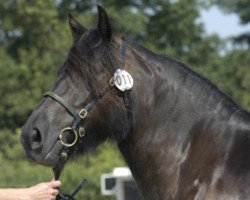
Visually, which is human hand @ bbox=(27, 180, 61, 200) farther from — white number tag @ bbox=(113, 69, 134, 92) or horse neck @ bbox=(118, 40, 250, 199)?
white number tag @ bbox=(113, 69, 134, 92)

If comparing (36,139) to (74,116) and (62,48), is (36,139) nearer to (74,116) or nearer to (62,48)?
(74,116)

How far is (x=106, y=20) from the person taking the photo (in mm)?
3930

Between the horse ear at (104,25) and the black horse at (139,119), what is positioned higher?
the horse ear at (104,25)

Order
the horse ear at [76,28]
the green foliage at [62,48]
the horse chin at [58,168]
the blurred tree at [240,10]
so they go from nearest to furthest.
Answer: the horse chin at [58,168], the horse ear at [76,28], the green foliage at [62,48], the blurred tree at [240,10]

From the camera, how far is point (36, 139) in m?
3.90

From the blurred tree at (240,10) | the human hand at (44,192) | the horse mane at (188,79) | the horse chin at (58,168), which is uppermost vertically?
the horse mane at (188,79)

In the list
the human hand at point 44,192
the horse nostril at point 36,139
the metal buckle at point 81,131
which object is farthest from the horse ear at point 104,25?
the human hand at point 44,192

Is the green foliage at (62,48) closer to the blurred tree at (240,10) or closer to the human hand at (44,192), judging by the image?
the blurred tree at (240,10)

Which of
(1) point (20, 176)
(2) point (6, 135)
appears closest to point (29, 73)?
(2) point (6, 135)

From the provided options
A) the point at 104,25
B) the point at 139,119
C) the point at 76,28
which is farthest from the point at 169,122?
the point at 76,28

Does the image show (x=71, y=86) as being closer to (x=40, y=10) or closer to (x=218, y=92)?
(x=218, y=92)

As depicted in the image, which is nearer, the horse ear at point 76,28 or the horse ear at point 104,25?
the horse ear at point 104,25

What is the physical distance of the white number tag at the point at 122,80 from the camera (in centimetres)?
391

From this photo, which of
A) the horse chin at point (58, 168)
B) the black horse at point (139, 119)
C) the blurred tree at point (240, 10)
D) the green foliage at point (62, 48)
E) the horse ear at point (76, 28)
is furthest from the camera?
the blurred tree at point (240, 10)
